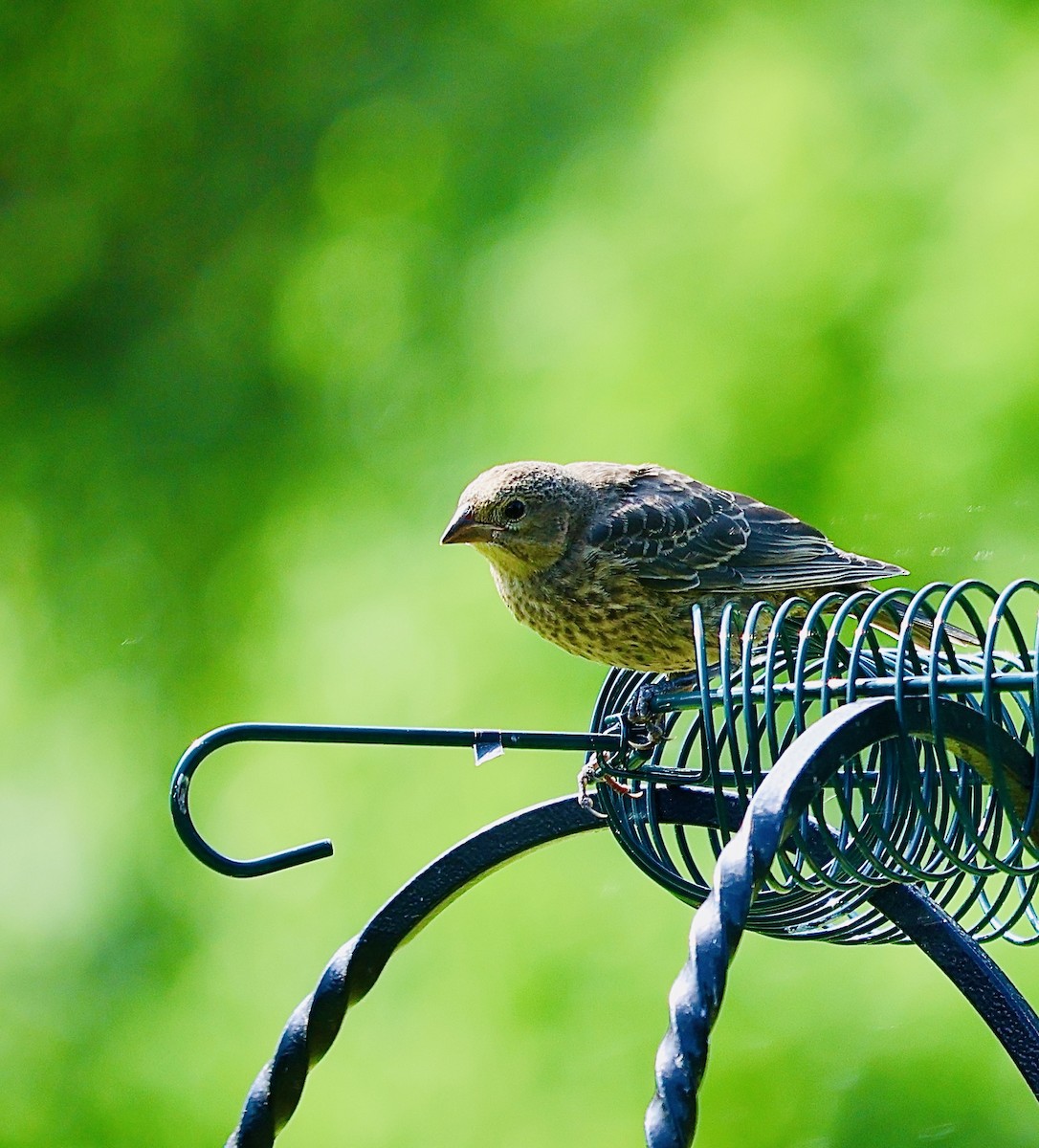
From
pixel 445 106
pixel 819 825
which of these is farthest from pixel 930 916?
pixel 445 106

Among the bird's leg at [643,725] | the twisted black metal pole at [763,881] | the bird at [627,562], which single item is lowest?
the twisted black metal pole at [763,881]

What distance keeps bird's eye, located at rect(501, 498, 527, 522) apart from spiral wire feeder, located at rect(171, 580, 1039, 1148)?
0.69 meters

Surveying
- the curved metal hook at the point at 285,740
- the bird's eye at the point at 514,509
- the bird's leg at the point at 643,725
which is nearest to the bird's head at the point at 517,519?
the bird's eye at the point at 514,509

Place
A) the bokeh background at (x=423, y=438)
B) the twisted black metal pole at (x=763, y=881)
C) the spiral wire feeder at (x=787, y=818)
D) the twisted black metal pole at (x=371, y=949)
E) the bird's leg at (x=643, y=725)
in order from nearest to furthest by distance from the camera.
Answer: the twisted black metal pole at (x=763, y=881) < the spiral wire feeder at (x=787, y=818) < the twisted black metal pole at (x=371, y=949) < the bird's leg at (x=643, y=725) < the bokeh background at (x=423, y=438)

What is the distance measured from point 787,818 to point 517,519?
1461mm

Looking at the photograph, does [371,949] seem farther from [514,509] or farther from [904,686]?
[514,509]

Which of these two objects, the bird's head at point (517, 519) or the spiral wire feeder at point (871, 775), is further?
the bird's head at point (517, 519)

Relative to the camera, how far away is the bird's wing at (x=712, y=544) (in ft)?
8.20

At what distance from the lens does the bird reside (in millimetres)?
2432

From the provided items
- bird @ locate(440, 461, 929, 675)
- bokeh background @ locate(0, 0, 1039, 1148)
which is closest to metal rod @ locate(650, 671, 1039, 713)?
bird @ locate(440, 461, 929, 675)

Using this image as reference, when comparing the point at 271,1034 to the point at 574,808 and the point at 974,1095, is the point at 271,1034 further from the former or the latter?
the point at 574,808

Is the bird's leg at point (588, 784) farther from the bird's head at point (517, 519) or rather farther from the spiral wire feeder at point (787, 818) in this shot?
the bird's head at point (517, 519)

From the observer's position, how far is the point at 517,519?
2.47m

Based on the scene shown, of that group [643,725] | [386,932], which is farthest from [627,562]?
[386,932]
